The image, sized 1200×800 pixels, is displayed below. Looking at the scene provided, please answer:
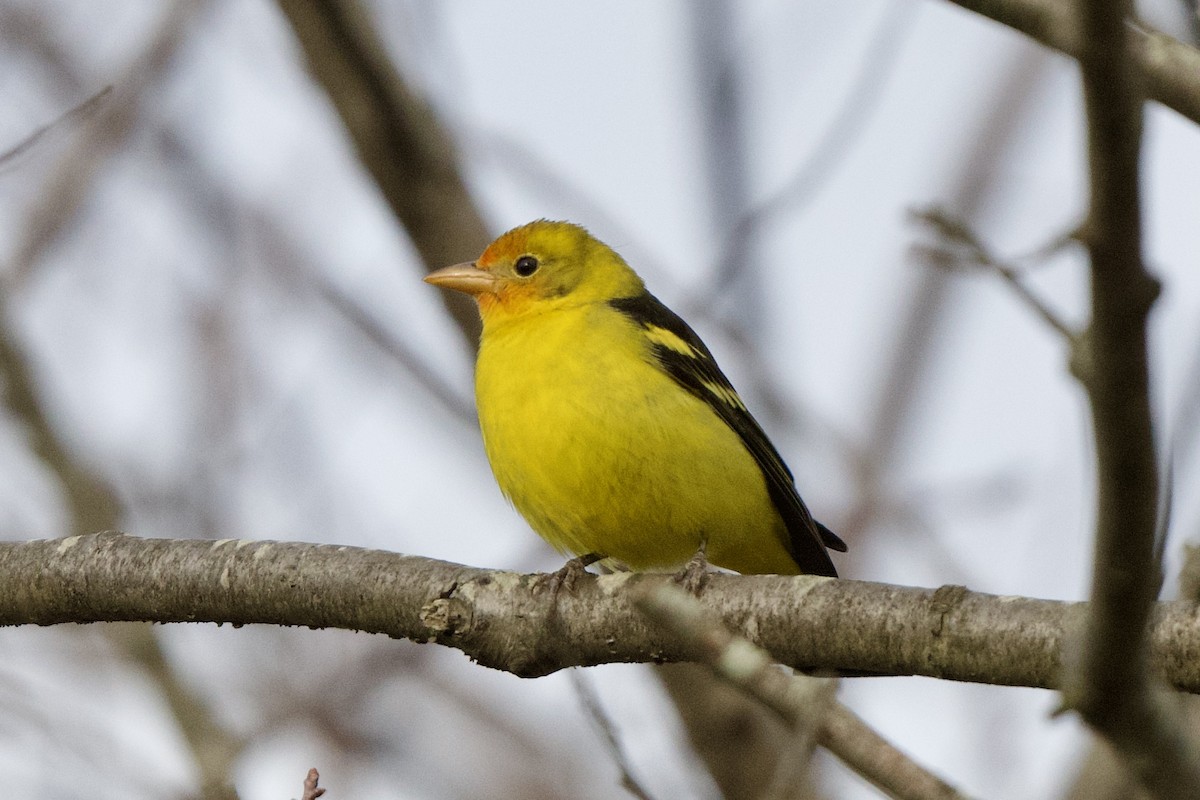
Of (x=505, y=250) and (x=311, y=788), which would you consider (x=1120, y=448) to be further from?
(x=505, y=250)

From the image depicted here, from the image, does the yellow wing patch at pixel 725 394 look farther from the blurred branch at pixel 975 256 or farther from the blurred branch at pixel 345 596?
the blurred branch at pixel 975 256

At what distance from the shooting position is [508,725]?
26.6 ft

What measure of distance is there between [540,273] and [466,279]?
12.7 inches

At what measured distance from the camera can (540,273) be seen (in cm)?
608

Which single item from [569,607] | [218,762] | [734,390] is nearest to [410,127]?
[734,390]

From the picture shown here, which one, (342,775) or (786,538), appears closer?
(786,538)

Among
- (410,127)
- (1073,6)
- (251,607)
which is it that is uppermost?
(410,127)

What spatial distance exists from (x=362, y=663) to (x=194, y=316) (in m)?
2.90

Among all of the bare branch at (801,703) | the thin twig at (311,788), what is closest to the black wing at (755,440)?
the thin twig at (311,788)

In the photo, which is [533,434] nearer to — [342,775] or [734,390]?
[734,390]

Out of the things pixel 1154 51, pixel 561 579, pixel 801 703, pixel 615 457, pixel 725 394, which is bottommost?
pixel 801 703

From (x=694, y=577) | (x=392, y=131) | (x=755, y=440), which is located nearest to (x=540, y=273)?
(x=392, y=131)

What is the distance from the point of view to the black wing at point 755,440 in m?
5.22

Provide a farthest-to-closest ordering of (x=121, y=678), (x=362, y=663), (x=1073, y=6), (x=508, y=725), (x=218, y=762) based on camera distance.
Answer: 1. (x=508, y=725)
2. (x=121, y=678)
3. (x=362, y=663)
4. (x=218, y=762)
5. (x=1073, y=6)
